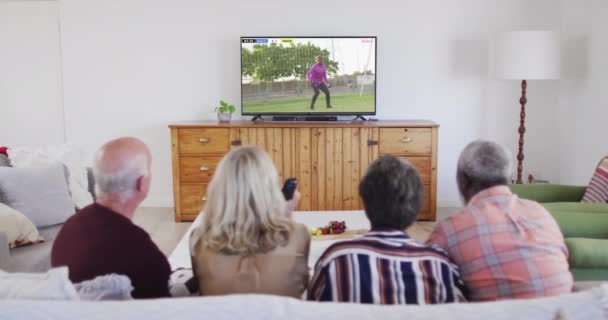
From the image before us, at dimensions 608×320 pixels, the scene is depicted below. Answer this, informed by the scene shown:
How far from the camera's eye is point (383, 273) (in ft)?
5.28

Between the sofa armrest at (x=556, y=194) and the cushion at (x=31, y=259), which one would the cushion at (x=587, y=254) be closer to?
the sofa armrest at (x=556, y=194)

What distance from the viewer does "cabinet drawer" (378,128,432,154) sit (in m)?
4.93

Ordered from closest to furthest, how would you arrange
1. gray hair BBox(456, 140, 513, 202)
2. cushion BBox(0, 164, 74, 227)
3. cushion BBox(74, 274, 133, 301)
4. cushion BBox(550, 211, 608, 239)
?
1. cushion BBox(74, 274, 133, 301)
2. gray hair BBox(456, 140, 513, 202)
3. cushion BBox(550, 211, 608, 239)
4. cushion BBox(0, 164, 74, 227)

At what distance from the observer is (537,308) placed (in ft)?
4.34

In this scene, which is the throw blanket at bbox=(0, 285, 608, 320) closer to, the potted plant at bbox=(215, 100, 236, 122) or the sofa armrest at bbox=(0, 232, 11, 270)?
the sofa armrest at bbox=(0, 232, 11, 270)

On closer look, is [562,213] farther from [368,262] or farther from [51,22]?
[51,22]

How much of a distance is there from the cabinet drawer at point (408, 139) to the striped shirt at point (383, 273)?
3.31 m

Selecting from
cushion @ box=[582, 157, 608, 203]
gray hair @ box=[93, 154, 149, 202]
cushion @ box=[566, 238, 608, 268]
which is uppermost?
gray hair @ box=[93, 154, 149, 202]

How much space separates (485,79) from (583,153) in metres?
1.07

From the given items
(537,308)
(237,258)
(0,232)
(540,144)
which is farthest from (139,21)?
(537,308)

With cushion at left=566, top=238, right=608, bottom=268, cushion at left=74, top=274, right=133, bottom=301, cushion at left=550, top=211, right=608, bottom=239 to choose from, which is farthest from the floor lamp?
cushion at left=74, top=274, right=133, bottom=301

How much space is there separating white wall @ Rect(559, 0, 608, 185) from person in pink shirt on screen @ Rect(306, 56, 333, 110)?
6.85 ft

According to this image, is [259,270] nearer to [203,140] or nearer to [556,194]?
[556,194]

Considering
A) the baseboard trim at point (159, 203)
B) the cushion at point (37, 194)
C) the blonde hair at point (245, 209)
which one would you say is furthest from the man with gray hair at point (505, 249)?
the baseboard trim at point (159, 203)
